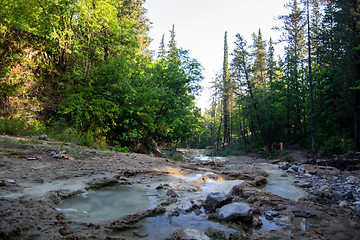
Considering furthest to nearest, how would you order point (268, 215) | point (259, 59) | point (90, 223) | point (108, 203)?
point (259, 59)
point (108, 203)
point (268, 215)
point (90, 223)

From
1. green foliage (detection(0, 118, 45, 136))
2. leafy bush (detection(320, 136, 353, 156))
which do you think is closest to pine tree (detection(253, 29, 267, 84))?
leafy bush (detection(320, 136, 353, 156))

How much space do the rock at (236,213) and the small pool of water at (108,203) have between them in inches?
43.2

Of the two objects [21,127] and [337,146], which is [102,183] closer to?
[21,127]

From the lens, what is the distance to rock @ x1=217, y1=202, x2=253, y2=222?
2863 mm

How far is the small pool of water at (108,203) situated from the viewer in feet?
9.34

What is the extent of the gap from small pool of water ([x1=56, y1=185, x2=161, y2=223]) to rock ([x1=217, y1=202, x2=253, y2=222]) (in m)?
1.10

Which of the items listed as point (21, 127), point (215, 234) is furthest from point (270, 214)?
point (21, 127)

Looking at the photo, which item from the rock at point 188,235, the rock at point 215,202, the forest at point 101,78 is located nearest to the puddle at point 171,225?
→ the rock at point 188,235

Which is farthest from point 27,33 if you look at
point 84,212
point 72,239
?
point 72,239

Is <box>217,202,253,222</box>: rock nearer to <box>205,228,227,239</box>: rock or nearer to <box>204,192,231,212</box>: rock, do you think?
<box>204,192,231,212</box>: rock

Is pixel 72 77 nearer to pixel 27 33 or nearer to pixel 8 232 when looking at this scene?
pixel 27 33

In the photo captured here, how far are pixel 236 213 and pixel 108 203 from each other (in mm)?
2054

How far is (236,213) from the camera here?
290 centimetres

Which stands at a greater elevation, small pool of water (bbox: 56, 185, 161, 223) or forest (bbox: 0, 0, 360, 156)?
forest (bbox: 0, 0, 360, 156)
